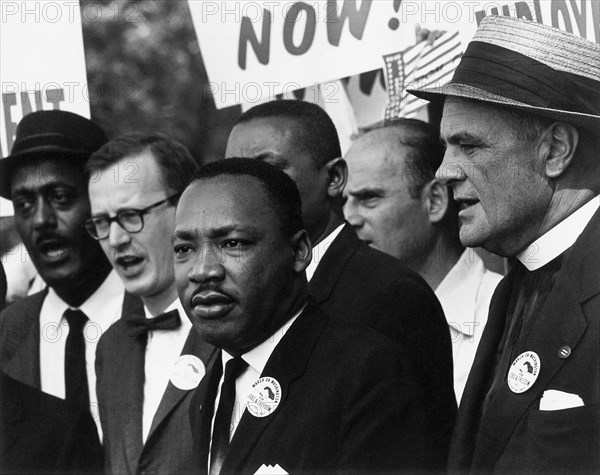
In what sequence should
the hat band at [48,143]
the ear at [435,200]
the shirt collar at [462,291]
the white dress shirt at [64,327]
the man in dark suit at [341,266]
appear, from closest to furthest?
the man in dark suit at [341,266], the shirt collar at [462,291], the ear at [435,200], the white dress shirt at [64,327], the hat band at [48,143]

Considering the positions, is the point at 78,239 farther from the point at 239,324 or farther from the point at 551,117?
the point at 551,117

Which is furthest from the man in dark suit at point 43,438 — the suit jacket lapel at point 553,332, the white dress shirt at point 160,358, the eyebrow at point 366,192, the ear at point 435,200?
the suit jacket lapel at point 553,332

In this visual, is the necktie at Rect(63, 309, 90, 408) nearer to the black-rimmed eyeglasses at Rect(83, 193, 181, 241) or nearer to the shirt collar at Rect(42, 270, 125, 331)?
the shirt collar at Rect(42, 270, 125, 331)

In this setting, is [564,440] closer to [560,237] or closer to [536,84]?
[560,237]

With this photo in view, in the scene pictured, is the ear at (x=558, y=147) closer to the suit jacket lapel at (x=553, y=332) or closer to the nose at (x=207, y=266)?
the suit jacket lapel at (x=553, y=332)

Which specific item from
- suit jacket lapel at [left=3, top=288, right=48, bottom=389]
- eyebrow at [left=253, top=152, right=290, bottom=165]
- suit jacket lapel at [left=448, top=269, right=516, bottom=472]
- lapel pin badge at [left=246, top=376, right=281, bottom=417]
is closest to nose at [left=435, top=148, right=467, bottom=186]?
suit jacket lapel at [left=448, top=269, right=516, bottom=472]

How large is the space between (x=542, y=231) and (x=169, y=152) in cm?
181

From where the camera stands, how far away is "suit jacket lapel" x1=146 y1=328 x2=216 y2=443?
4.05 meters

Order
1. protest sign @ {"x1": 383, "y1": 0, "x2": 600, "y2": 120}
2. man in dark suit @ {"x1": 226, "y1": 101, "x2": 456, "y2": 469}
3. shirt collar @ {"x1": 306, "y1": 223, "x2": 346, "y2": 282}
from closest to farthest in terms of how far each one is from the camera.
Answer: man in dark suit @ {"x1": 226, "y1": 101, "x2": 456, "y2": 469} → shirt collar @ {"x1": 306, "y1": 223, "x2": 346, "y2": 282} → protest sign @ {"x1": 383, "y1": 0, "x2": 600, "y2": 120}

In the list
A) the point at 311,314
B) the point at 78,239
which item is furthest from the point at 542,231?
the point at 78,239

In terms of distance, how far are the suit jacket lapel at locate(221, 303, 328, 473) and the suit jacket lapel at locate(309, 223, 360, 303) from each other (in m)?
0.56

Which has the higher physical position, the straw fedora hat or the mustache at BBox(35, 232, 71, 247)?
the straw fedora hat

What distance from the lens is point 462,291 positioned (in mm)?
4430

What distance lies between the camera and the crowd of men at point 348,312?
306 cm
